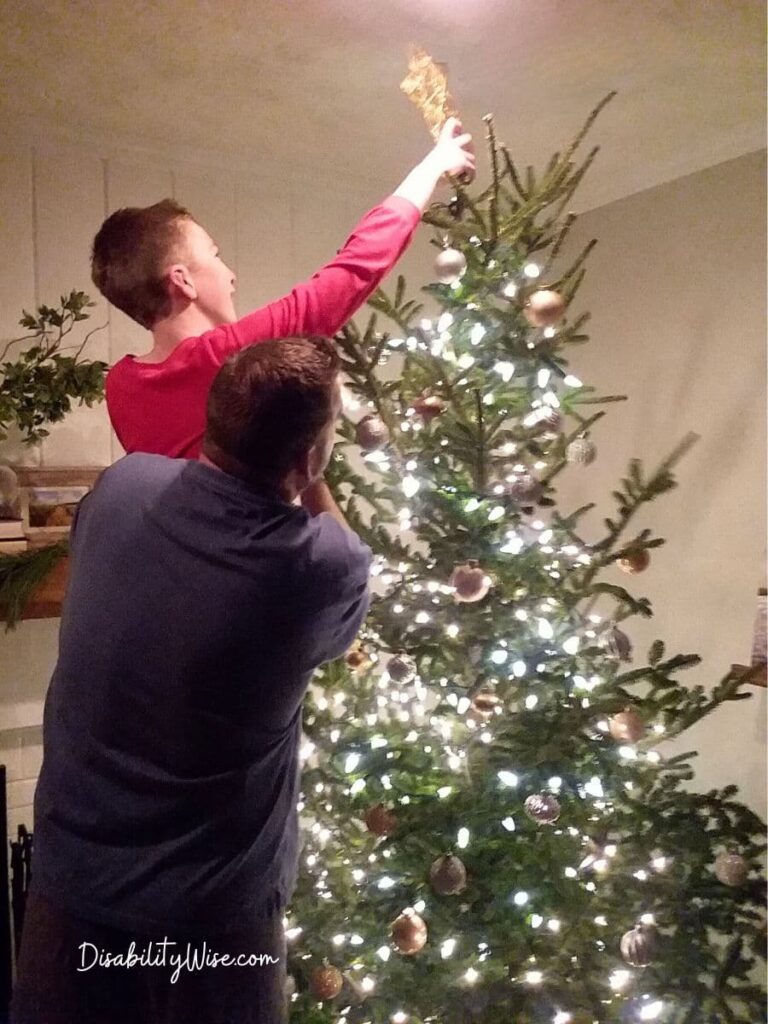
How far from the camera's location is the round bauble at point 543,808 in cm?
155

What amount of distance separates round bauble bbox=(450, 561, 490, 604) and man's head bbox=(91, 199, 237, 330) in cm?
61

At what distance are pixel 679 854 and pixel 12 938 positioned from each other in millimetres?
1644

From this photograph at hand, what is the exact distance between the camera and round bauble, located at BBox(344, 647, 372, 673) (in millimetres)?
1796

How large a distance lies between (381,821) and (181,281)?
103cm

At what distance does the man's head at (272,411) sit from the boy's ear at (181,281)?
357 mm

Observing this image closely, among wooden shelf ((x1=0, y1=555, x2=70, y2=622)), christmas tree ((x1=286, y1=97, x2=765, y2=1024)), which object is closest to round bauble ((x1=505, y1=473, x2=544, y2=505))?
christmas tree ((x1=286, y1=97, x2=765, y2=1024))

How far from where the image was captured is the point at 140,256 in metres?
1.43

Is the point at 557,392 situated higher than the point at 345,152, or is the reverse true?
the point at 345,152

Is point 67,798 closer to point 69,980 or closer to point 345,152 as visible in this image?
point 69,980

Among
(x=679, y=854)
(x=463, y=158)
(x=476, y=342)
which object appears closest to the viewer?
(x=463, y=158)

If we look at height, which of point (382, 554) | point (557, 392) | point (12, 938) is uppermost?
point (557, 392)

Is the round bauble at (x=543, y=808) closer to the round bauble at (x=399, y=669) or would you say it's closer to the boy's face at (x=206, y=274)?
the round bauble at (x=399, y=669)

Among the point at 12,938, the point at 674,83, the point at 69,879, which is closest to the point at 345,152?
the point at 674,83

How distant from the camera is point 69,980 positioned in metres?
1.17
